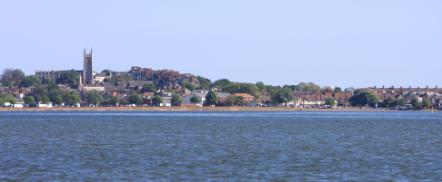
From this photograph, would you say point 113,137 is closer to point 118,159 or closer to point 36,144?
point 36,144

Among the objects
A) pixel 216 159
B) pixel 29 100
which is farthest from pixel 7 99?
pixel 216 159

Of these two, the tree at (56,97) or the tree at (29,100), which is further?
the tree at (29,100)

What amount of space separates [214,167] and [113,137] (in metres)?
21.1

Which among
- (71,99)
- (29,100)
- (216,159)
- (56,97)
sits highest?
(56,97)

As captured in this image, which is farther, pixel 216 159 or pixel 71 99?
pixel 71 99

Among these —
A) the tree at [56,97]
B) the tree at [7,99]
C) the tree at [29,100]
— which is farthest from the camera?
the tree at [29,100]

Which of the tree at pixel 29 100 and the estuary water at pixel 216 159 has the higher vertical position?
the tree at pixel 29 100

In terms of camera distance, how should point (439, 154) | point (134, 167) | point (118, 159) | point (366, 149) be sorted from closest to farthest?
point (134, 167) → point (118, 159) → point (439, 154) → point (366, 149)

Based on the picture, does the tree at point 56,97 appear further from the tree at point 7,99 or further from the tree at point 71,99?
the tree at point 7,99

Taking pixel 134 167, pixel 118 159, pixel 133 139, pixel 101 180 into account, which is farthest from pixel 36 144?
pixel 101 180

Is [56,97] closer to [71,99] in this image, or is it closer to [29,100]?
[71,99]

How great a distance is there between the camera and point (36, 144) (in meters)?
45.9

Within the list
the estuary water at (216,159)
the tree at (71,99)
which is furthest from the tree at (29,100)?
the estuary water at (216,159)

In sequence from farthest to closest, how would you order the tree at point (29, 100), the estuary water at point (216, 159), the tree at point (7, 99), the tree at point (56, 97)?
1. the tree at point (29, 100)
2. the tree at point (56, 97)
3. the tree at point (7, 99)
4. the estuary water at point (216, 159)
